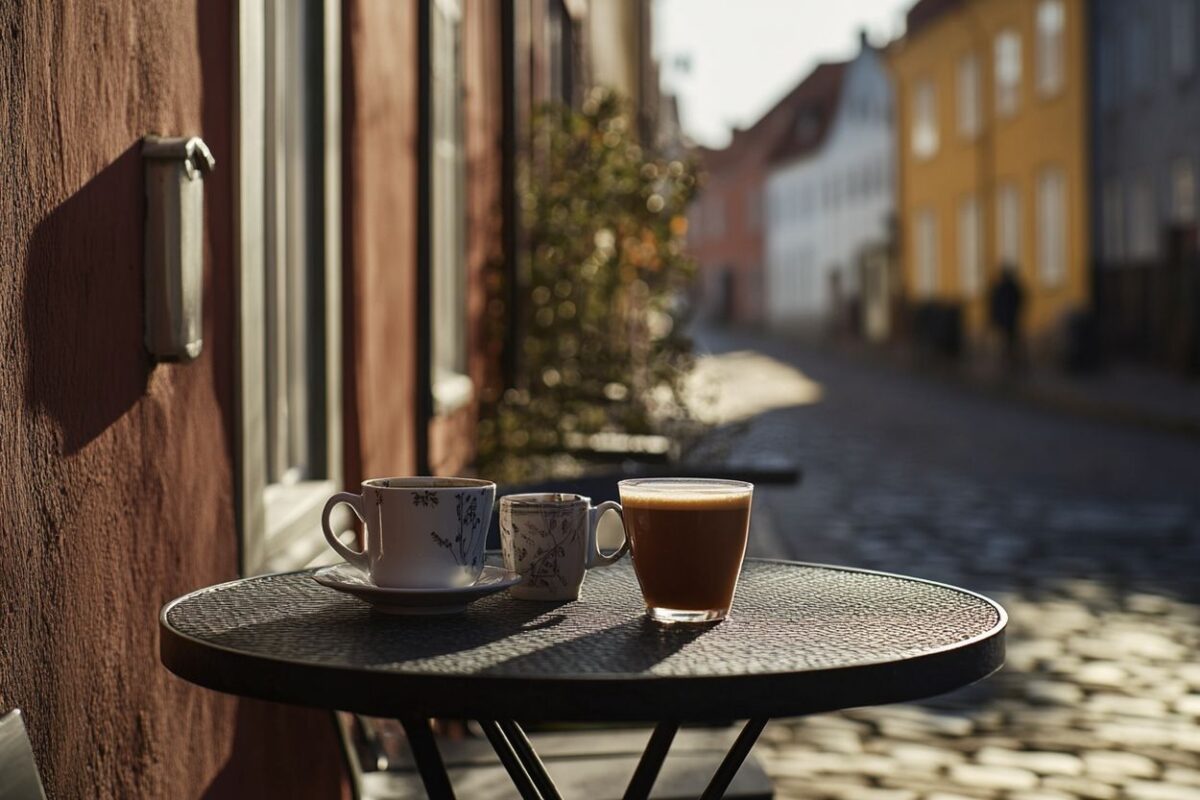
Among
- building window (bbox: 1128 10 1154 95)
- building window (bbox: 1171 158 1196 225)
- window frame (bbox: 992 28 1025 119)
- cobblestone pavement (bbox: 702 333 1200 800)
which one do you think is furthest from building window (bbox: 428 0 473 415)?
window frame (bbox: 992 28 1025 119)

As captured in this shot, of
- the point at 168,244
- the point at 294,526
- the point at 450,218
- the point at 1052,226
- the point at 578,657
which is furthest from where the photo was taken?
the point at 1052,226

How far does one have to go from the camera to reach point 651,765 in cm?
187

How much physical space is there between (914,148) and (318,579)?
3547 centimetres

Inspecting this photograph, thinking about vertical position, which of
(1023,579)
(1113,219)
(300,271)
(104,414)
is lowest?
(1023,579)

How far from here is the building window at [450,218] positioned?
240 inches

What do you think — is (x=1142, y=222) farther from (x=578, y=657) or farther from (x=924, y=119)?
(x=578, y=657)

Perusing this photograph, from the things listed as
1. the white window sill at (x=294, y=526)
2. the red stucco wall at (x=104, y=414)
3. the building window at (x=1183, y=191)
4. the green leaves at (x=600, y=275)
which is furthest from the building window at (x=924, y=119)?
the red stucco wall at (x=104, y=414)

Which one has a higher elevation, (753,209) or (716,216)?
(716,216)

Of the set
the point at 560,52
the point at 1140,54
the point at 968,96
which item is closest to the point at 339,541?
the point at 560,52

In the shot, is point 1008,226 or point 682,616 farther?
point 1008,226

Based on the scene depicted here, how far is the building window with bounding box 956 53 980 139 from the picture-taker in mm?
31906

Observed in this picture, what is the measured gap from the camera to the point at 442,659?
1672 mm

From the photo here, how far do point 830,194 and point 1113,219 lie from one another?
23.2 m

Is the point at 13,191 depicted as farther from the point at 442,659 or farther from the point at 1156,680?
the point at 1156,680
